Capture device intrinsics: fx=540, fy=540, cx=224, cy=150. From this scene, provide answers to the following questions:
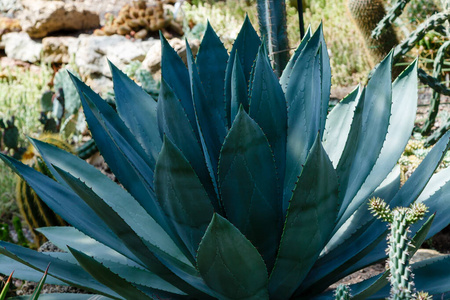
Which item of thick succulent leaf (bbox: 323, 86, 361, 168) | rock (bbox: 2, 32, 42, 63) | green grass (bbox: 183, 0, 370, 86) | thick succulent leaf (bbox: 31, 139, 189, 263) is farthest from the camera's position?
rock (bbox: 2, 32, 42, 63)

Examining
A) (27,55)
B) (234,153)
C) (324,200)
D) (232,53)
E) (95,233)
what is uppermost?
(232,53)

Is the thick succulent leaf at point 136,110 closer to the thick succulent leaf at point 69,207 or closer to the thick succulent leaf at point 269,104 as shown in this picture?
the thick succulent leaf at point 69,207

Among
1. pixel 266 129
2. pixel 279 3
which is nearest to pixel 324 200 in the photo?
pixel 266 129

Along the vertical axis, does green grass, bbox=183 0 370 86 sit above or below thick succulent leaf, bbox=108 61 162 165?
below

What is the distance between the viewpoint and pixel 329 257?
158 centimetres

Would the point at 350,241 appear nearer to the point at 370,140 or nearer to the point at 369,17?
the point at 370,140

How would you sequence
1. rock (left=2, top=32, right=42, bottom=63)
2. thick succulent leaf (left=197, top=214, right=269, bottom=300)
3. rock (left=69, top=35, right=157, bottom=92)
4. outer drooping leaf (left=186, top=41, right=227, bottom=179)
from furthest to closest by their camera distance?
rock (left=2, top=32, right=42, bottom=63), rock (left=69, top=35, right=157, bottom=92), outer drooping leaf (left=186, top=41, right=227, bottom=179), thick succulent leaf (left=197, top=214, right=269, bottom=300)

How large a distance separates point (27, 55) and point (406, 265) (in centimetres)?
951

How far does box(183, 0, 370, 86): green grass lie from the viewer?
6.69 m

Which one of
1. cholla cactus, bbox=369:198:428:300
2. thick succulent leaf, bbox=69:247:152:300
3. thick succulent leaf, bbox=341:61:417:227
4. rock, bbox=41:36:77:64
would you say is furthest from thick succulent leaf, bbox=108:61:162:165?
rock, bbox=41:36:77:64

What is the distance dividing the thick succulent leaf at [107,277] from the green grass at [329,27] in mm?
4930

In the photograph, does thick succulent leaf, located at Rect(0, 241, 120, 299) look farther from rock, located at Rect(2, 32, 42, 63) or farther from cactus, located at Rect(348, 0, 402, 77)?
rock, located at Rect(2, 32, 42, 63)

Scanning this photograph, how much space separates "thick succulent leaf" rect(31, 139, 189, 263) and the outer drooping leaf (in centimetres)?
31

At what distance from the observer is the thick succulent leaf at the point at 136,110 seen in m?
1.69
